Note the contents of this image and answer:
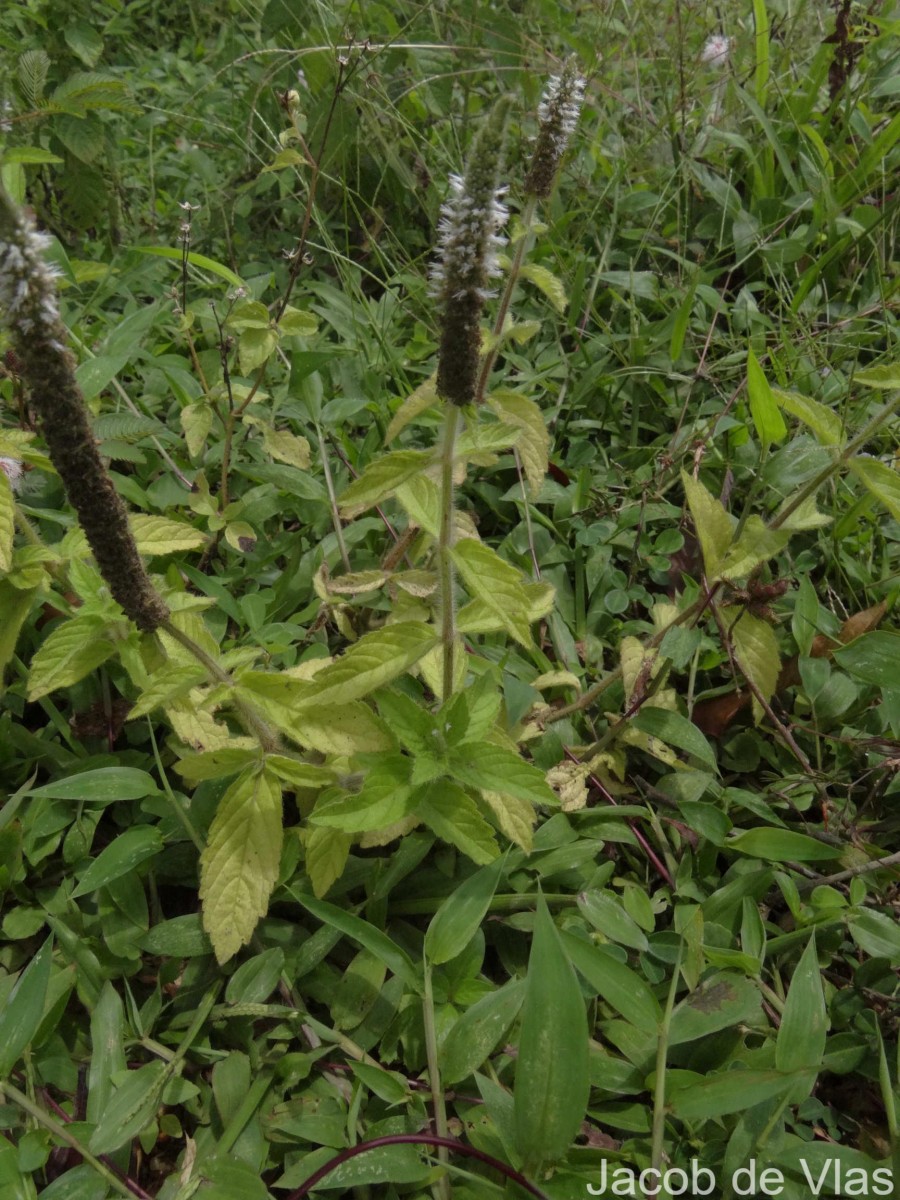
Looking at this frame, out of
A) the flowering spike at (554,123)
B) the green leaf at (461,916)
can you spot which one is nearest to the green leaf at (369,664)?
the green leaf at (461,916)

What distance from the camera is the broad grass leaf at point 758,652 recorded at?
74.2 inches

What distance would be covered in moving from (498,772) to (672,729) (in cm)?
68

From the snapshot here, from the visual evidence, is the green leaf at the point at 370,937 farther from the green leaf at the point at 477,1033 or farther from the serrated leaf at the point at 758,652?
the serrated leaf at the point at 758,652

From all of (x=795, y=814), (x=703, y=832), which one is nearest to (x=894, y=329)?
(x=795, y=814)

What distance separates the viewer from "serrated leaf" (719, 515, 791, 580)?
175 cm

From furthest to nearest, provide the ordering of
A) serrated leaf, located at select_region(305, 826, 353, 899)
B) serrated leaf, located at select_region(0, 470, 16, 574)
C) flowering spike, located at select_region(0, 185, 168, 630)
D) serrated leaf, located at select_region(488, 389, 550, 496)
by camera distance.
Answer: serrated leaf, located at select_region(488, 389, 550, 496) → serrated leaf, located at select_region(305, 826, 353, 899) → serrated leaf, located at select_region(0, 470, 16, 574) → flowering spike, located at select_region(0, 185, 168, 630)

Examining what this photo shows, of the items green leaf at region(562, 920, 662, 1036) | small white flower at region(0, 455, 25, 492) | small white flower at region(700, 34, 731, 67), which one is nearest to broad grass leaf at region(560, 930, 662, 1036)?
green leaf at region(562, 920, 662, 1036)

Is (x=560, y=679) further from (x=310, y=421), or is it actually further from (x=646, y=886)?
(x=310, y=421)

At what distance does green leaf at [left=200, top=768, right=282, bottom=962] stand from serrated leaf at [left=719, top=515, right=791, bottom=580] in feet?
3.55

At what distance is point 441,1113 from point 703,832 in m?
0.87

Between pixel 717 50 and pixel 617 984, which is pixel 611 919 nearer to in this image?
pixel 617 984

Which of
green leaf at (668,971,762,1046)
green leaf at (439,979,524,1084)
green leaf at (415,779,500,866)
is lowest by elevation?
green leaf at (439,979,524,1084)

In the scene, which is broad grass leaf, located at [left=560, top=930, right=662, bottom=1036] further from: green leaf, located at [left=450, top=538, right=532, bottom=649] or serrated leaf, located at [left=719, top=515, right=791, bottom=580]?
serrated leaf, located at [left=719, top=515, right=791, bottom=580]

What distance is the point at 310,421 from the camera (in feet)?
8.71
